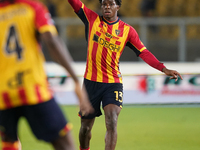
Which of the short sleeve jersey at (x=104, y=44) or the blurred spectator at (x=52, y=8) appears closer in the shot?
the short sleeve jersey at (x=104, y=44)

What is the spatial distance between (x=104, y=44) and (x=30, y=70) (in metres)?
2.52

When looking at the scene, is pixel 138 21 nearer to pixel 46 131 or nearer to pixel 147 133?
pixel 147 133

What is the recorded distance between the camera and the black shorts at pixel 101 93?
5105 mm

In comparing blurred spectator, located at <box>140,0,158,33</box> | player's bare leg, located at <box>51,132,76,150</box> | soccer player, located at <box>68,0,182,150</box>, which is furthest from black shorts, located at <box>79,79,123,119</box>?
blurred spectator, located at <box>140,0,158,33</box>

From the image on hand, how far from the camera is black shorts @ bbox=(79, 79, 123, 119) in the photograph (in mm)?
5105

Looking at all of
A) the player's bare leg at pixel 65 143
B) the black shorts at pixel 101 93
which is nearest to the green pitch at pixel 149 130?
the black shorts at pixel 101 93

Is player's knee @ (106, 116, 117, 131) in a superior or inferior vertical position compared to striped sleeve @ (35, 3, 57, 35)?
inferior

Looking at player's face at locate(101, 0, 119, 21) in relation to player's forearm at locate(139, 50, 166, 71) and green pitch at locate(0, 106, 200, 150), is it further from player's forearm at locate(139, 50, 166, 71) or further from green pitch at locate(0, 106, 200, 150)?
green pitch at locate(0, 106, 200, 150)

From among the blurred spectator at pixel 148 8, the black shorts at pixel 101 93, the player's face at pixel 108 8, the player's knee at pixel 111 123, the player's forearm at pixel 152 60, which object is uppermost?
the blurred spectator at pixel 148 8

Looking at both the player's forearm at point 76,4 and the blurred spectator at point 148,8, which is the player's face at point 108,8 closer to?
the player's forearm at point 76,4

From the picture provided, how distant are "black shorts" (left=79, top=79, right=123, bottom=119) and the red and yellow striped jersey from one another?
2308 millimetres

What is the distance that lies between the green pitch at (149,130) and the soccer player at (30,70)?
10.9ft

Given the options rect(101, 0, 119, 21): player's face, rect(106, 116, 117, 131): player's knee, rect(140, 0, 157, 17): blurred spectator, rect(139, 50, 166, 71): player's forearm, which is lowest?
rect(106, 116, 117, 131): player's knee

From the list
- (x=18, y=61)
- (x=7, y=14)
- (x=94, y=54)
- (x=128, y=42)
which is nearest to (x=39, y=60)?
(x=18, y=61)
